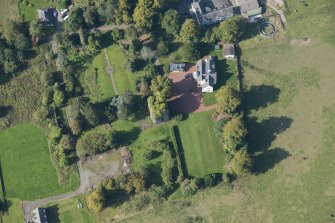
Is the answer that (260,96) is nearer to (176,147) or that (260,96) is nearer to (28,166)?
(176,147)

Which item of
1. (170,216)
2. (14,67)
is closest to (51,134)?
(14,67)

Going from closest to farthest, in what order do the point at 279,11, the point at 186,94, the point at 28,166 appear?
the point at 28,166 → the point at 186,94 → the point at 279,11

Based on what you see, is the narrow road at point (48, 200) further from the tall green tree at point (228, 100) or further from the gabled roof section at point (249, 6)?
the gabled roof section at point (249, 6)

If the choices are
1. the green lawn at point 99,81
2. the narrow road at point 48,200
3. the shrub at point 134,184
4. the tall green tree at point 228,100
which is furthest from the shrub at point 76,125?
the tall green tree at point 228,100

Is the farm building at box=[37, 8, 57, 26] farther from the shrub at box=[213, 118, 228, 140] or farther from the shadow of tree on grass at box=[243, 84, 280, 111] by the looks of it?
the shadow of tree on grass at box=[243, 84, 280, 111]

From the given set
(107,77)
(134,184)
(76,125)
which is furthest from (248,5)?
(134,184)

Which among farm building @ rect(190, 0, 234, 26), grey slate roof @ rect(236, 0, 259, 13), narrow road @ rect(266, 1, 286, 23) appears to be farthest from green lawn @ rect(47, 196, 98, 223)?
narrow road @ rect(266, 1, 286, 23)
